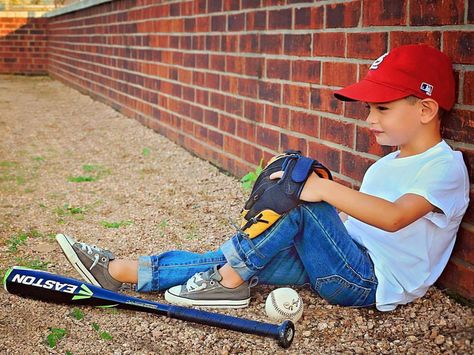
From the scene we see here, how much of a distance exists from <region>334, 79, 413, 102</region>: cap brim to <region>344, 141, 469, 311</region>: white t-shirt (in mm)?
250

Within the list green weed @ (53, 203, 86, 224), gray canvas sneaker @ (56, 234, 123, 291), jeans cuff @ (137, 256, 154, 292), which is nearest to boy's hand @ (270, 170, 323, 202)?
jeans cuff @ (137, 256, 154, 292)

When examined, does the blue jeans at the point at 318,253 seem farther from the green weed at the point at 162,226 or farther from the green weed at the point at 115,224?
the green weed at the point at 115,224

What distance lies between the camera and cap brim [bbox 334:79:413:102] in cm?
249

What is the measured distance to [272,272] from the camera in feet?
9.37

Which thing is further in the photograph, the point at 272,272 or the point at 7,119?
the point at 7,119

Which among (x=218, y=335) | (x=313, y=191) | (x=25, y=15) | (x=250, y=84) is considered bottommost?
(x=218, y=335)

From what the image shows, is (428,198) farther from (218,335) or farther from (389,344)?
(218,335)


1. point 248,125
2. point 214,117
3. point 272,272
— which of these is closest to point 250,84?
point 248,125

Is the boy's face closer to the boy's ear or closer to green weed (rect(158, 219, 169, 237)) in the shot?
the boy's ear

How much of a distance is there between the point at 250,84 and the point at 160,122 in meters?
2.52

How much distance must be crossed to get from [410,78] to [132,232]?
1932 mm

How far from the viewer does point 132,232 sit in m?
3.90

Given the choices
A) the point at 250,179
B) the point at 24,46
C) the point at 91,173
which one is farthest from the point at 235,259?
the point at 24,46

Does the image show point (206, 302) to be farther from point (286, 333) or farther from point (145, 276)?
point (286, 333)
